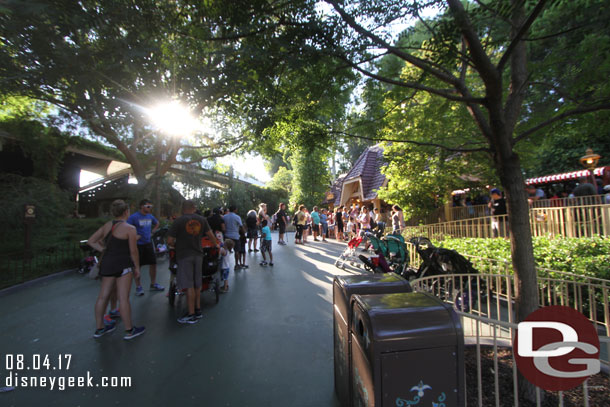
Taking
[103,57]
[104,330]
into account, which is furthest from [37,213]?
[104,330]

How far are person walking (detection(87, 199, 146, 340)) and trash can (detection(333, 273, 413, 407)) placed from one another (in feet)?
10.0

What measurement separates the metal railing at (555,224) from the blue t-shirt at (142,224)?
7.46 metres

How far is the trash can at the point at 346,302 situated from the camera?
2.14m

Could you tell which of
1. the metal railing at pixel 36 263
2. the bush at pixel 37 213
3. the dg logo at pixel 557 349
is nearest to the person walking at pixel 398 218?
the dg logo at pixel 557 349

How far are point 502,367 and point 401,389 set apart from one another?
204 centimetres

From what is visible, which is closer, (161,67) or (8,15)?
(8,15)

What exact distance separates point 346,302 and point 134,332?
3446 millimetres

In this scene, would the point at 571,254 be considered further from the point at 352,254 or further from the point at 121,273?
the point at 121,273

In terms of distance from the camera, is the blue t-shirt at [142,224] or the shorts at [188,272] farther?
the blue t-shirt at [142,224]

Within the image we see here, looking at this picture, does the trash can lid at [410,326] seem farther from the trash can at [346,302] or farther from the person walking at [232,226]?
the person walking at [232,226]

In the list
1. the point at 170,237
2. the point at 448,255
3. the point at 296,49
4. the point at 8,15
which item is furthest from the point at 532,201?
the point at 8,15

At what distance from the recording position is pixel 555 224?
6.80m

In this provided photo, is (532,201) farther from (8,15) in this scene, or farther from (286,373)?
(8,15)

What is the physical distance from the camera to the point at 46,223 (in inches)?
379
